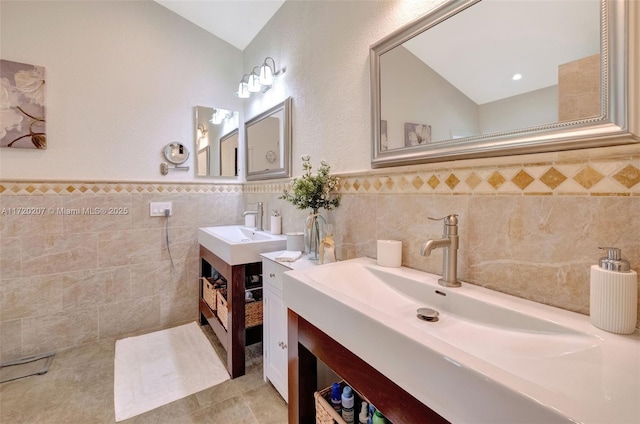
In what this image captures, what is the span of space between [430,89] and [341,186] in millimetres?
635

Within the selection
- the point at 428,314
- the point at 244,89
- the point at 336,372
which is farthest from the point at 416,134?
the point at 244,89

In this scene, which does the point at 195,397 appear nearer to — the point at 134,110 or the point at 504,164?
the point at 504,164

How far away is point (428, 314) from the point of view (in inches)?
34.1

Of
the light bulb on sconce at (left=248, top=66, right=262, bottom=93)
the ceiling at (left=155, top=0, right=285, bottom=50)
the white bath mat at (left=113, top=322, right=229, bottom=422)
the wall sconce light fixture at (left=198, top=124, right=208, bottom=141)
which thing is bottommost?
the white bath mat at (left=113, top=322, right=229, bottom=422)

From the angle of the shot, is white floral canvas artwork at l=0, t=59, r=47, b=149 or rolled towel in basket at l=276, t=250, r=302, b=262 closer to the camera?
rolled towel in basket at l=276, t=250, r=302, b=262

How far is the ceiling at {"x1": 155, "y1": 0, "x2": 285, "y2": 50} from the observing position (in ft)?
7.00

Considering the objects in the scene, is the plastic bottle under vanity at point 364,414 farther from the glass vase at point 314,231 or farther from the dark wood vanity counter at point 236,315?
the dark wood vanity counter at point 236,315

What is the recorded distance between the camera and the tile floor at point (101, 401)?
142 cm

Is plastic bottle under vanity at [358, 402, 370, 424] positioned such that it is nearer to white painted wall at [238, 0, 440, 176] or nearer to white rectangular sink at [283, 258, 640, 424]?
white rectangular sink at [283, 258, 640, 424]

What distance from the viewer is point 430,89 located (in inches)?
45.1

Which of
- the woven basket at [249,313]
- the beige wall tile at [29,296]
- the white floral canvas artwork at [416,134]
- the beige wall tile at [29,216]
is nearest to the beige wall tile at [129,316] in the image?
the beige wall tile at [29,296]

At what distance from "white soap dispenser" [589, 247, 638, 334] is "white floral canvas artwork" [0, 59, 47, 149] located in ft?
9.56

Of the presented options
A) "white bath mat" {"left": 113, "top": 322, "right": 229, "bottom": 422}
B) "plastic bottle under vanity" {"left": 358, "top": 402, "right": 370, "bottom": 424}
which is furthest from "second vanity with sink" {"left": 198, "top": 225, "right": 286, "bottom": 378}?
"plastic bottle under vanity" {"left": 358, "top": 402, "right": 370, "bottom": 424}

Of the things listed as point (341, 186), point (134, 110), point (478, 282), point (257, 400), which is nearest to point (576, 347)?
point (478, 282)
